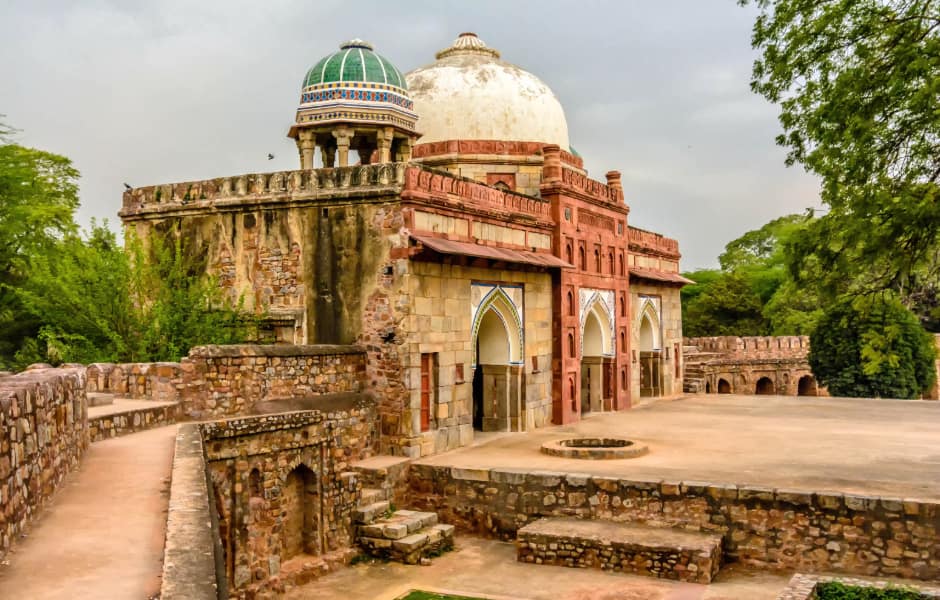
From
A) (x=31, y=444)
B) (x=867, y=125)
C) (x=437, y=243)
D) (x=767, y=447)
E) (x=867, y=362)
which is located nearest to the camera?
(x=31, y=444)

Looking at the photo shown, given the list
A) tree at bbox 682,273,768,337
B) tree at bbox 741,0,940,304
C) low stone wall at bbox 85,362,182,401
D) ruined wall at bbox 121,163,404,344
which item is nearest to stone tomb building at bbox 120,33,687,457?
ruined wall at bbox 121,163,404,344

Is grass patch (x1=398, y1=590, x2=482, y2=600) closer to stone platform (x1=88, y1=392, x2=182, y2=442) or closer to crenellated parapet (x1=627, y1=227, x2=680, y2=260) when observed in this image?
stone platform (x1=88, y1=392, x2=182, y2=442)

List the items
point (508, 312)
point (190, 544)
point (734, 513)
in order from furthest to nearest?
point (508, 312) → point (734, 513) → point (190, 544)

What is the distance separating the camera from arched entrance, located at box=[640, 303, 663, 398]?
22.1 meters

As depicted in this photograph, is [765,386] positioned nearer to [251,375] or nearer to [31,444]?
[251,375]

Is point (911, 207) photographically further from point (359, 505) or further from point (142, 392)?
point (142, 392)

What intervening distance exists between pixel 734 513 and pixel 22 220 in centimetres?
1719

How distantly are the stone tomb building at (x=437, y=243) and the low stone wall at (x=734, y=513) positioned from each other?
3.60ft

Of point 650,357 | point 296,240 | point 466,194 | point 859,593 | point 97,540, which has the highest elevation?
point 466,194

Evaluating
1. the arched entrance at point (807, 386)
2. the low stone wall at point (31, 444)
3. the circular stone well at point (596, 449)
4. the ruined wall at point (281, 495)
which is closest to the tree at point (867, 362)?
the arched entrance at point (807, 386)

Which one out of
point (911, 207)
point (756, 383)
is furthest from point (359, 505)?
point (756, 383)

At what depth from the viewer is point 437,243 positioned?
12.1m

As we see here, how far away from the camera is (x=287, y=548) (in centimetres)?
995

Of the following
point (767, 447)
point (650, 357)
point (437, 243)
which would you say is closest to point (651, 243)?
point (650, 357)
